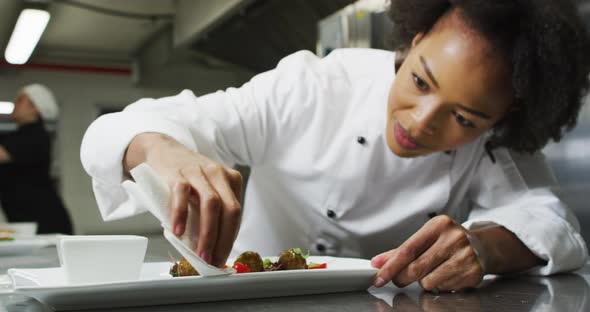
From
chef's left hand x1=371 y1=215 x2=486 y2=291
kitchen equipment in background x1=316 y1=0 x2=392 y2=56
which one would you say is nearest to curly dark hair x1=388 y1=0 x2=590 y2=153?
chef's left hand x1=371 y1=215 x2=486 y2=291

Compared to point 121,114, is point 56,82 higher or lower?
lower

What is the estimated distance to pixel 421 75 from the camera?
1.28 meters

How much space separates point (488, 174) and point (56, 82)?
9.91 m

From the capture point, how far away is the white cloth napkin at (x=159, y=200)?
0.83m

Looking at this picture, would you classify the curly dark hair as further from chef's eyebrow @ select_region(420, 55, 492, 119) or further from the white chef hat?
the white chef hat

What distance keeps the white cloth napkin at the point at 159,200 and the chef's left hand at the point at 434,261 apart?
0.28 m

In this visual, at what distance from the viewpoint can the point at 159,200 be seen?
33.3 inches

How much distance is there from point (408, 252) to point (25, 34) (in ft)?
25.1

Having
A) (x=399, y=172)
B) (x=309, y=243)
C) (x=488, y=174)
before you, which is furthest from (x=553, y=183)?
(x=309, y=243)

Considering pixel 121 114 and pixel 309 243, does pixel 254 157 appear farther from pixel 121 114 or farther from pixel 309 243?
pixel 121 114

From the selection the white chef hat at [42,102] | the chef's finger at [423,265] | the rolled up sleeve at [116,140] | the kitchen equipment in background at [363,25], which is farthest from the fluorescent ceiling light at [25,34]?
the chef's finger at [423,265]

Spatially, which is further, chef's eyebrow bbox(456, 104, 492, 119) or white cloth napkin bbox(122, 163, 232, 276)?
chef's eyebrow bbox(456, 104, 492, 119)

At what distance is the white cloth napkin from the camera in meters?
0.83

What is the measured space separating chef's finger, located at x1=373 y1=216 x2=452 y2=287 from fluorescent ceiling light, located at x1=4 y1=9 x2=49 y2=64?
6528mm
